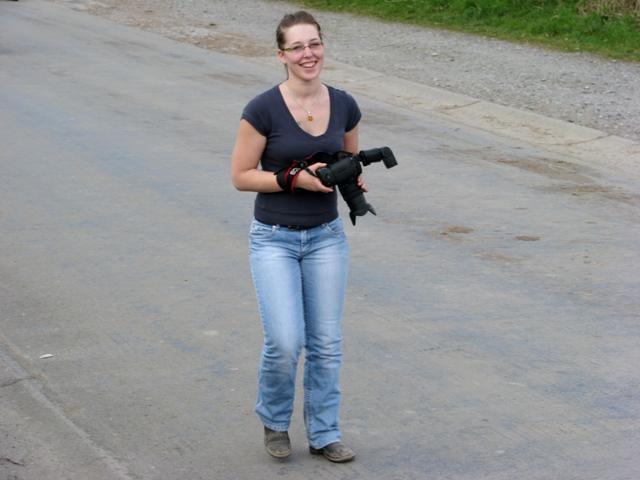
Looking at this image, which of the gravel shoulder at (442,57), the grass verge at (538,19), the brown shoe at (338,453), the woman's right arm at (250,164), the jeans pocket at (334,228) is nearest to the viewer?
the woman's right arm at (250,164)

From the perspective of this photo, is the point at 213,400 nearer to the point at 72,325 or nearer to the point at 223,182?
the point at 72,325

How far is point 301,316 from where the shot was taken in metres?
4.61

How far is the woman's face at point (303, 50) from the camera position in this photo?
4.53 m

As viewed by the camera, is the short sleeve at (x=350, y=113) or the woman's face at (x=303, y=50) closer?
the woman's face at (x=303, y=50)

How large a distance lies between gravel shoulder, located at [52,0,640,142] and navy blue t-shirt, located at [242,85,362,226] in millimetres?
7871

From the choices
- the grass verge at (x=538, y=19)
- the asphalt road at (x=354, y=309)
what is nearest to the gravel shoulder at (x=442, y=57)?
the grass verge at (x=538, y=19)

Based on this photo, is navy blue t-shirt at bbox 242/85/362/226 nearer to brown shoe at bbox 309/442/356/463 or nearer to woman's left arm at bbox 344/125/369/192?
woman's left arm at bbox 344/125/369/192

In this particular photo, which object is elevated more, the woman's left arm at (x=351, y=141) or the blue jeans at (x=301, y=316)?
the woman's left arm at (x=351, y=141)

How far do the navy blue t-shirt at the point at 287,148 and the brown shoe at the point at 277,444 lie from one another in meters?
0.95

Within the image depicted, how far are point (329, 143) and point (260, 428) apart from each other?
1.46 meters

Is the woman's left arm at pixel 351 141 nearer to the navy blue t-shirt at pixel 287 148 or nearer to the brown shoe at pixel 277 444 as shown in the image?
the navy blue t-shirt at pixel 287 148

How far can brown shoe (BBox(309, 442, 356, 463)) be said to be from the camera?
4.75 meters

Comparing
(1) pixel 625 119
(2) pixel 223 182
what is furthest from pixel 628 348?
(1) pixel 625 119

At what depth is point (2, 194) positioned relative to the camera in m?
9.24
